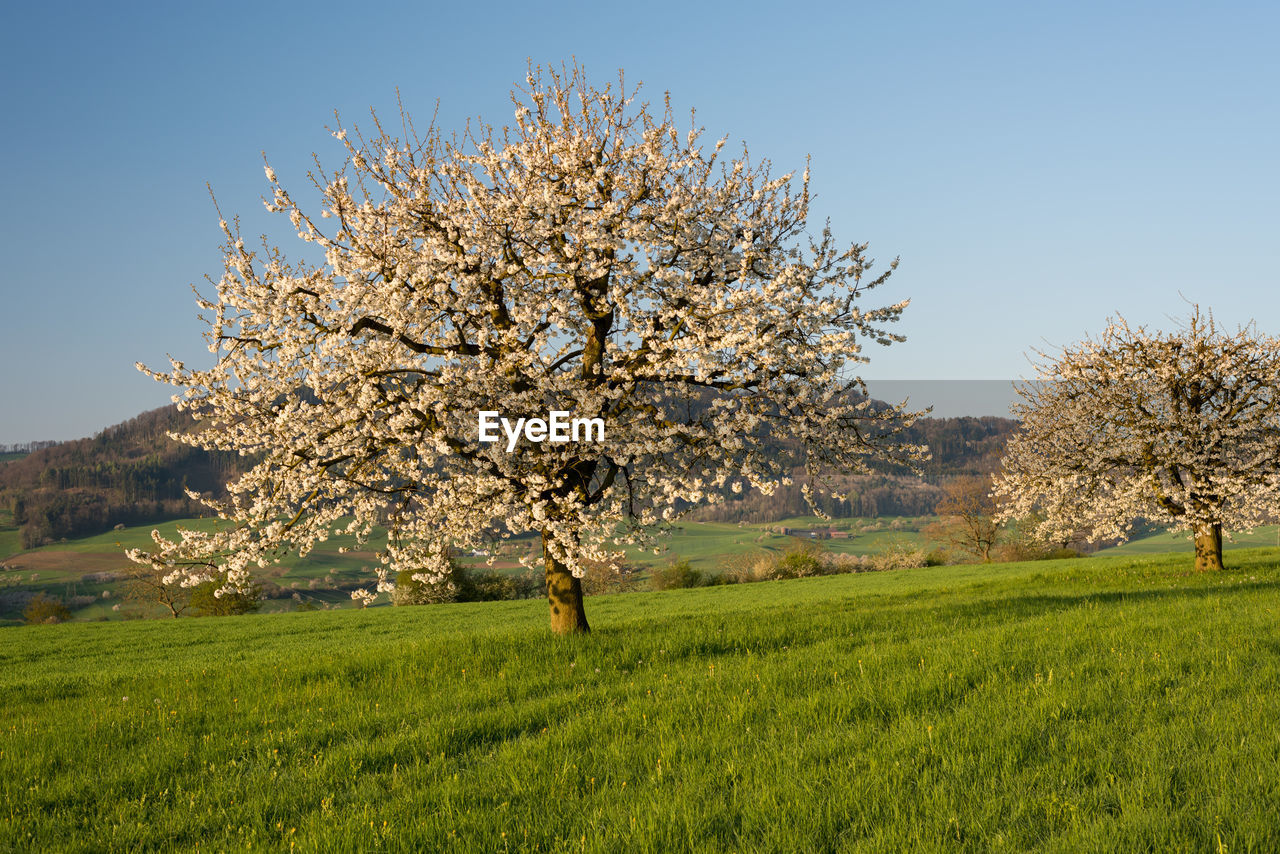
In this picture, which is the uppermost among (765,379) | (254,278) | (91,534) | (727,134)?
(727,134)

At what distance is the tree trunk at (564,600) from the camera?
15.8 m

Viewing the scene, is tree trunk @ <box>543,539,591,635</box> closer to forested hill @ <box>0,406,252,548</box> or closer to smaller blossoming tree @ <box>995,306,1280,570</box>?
smaller blossoming tree @ <box>995,306,1280,570</box>

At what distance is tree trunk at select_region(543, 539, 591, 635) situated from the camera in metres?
15.8

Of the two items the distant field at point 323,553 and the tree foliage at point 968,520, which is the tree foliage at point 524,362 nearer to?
the tree foliage at point 968,520

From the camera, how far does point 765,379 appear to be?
13719mm

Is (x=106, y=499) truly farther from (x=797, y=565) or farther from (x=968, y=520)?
(x=968, y=520)

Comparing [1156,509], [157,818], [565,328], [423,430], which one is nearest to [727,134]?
[565,328]

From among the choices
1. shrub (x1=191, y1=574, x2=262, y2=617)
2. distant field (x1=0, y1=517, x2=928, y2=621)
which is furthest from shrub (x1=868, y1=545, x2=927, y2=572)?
shrub (x1=191, y1=574, x2=262, y2=617)

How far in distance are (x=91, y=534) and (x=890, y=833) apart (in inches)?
8719

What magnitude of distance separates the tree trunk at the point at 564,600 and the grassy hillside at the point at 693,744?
122 centimetres

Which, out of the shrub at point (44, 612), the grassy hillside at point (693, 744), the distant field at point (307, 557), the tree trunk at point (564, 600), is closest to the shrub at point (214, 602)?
the shrub at point (44, 612)

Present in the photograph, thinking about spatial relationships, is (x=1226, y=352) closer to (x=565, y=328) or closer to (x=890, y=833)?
(x=565, y=328)

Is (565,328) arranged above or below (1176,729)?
above

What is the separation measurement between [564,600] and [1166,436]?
2537cm
